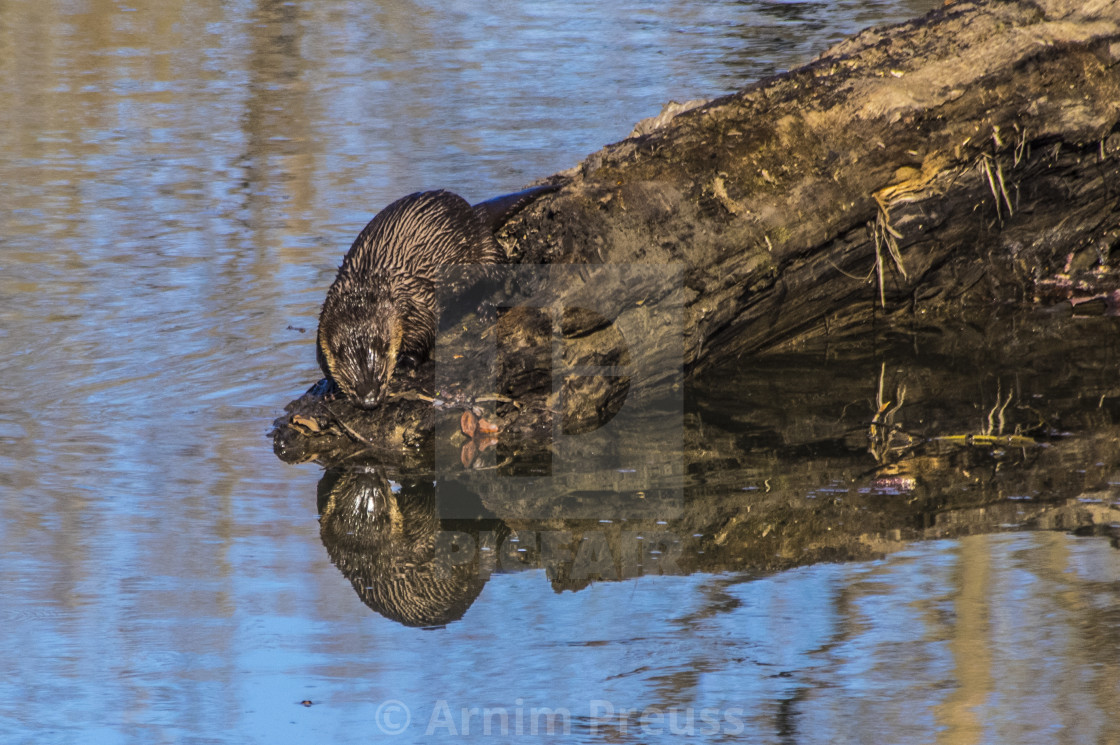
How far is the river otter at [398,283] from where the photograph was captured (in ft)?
17.1

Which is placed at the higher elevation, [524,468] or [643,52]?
[643,52]

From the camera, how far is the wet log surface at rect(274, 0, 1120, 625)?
4.58m

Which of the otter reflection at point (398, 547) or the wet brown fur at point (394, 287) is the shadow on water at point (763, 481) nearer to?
the otter reflection at point (398, 547)

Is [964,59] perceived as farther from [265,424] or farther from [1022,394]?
[265,424]

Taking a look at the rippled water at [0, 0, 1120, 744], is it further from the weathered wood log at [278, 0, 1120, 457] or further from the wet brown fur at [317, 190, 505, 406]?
the weathered wood log at [278, 0, 1120, 457]

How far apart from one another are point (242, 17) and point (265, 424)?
31.0 ft

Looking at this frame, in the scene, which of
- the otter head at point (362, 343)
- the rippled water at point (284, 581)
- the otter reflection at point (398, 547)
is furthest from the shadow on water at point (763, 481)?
the otter head at point (362, 343)

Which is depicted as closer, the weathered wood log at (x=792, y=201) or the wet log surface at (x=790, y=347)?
the wet log surface at (x=790, y=347)

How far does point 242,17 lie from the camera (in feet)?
45.4

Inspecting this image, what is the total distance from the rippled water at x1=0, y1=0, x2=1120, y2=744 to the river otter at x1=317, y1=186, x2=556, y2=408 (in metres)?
0.43

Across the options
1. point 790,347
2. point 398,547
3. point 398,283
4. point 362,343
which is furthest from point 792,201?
point 398,547

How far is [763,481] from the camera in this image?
4.83 meters

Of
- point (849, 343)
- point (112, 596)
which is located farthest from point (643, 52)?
point (112, 596)

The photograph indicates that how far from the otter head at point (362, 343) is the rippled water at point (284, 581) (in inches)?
14.5
